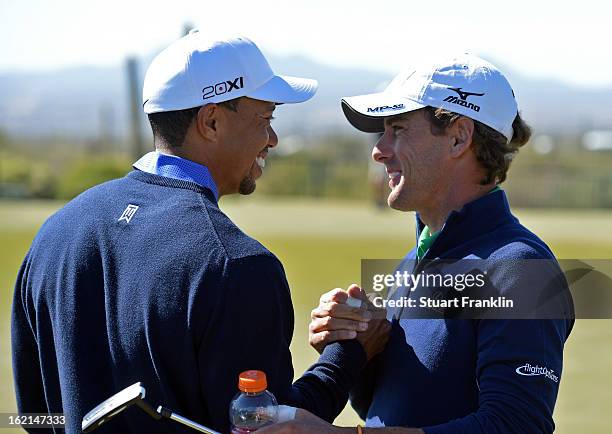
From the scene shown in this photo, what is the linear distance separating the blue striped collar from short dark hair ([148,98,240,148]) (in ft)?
0.20

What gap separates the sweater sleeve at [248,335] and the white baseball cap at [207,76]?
68 cm

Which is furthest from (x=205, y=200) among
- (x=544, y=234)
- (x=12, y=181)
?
(x=12, y=181)

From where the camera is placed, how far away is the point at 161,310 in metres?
2.75

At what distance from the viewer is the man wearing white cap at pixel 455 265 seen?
2893 millimetres

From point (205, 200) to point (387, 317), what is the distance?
973mm

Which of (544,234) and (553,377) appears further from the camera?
(544,234)

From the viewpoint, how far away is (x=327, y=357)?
3221mm

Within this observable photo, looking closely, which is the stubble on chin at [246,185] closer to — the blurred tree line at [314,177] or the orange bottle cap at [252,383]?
the orange bottle cap at [252,383]

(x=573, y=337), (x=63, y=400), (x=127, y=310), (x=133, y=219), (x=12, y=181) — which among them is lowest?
(x=12, y=181)

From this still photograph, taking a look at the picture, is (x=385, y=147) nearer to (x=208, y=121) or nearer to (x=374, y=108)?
(x=374, y=108)

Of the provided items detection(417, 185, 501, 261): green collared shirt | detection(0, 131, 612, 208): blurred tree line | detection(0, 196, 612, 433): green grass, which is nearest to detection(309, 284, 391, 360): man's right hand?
detection(417, 185, 501, 261): green collared shirt

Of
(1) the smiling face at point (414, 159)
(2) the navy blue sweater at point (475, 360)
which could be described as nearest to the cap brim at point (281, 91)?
(1) the smiling face at point (414, 159)

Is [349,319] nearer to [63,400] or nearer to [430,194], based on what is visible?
[430,194]

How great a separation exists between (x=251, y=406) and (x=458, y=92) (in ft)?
4.55
